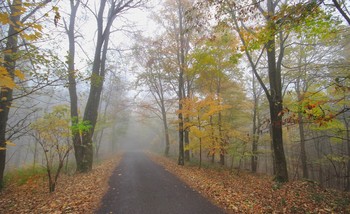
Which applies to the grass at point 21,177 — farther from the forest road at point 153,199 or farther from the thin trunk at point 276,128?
the thin trunk at point 276,128

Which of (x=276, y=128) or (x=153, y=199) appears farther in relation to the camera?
(x=276, y=128)

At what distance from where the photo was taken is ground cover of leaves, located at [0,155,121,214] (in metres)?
5.35

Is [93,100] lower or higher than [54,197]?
higher

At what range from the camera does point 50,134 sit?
24.7 ft

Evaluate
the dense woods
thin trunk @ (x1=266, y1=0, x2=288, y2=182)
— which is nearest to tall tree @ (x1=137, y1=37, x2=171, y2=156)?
the dense woods

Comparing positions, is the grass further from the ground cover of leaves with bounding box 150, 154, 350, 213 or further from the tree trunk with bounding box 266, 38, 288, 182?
the tree trunk with bounding box 266, 38, 288, 182

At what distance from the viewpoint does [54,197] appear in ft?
20.3

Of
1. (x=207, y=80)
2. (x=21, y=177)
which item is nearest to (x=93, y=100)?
(x=21, y=177)

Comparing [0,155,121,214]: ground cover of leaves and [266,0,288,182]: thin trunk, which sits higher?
[266,0,288,182]: thin trunk

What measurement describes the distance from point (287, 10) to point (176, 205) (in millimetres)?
5913

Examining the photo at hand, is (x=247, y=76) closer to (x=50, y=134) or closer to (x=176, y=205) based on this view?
(x=176, y=205)

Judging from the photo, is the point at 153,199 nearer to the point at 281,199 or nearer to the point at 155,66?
the point at 281,199

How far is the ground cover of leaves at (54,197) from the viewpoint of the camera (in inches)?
211

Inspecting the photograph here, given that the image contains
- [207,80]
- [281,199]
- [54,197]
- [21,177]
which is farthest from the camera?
[207,80]
